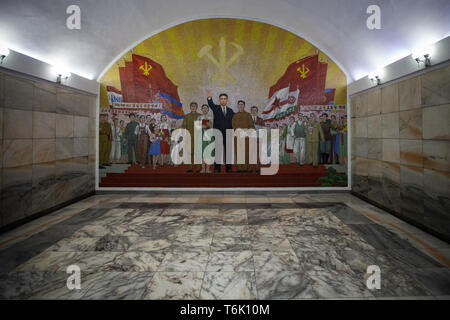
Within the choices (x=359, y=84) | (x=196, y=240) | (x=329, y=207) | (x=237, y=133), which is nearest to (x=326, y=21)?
(x=359, y=84)

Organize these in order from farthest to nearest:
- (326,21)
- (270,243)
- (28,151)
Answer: (326,21), (28,151), (270,243)

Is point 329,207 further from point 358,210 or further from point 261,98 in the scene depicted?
point 261,98

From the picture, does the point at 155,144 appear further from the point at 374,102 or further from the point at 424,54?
the point at 424,54

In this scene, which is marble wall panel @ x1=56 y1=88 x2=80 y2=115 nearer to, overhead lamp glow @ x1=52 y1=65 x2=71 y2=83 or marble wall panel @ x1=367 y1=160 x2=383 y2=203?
overhead lamp glow @ x1=52 y1=65 x2=71 y2=83

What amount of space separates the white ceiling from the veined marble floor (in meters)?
3.52

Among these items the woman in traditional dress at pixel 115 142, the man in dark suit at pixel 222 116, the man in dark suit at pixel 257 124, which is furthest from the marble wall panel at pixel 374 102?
the woman in traditional dress at pixel 115 142

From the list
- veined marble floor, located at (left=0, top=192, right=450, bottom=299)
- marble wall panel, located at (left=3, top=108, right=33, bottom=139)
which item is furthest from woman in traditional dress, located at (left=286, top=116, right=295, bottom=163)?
marble wall panel, located at (left=3, top=108, right=33, bottom=139)

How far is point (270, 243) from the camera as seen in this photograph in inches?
146

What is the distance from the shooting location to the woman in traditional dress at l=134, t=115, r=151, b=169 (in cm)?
732

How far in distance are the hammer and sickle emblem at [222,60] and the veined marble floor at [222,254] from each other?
160 inches

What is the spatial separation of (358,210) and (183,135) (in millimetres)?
5096

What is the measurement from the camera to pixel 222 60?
729 centimetres

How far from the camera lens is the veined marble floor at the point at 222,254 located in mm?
2543

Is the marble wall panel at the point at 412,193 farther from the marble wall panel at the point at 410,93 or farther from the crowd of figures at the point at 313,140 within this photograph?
the crowd of figures at the point at 313,140
